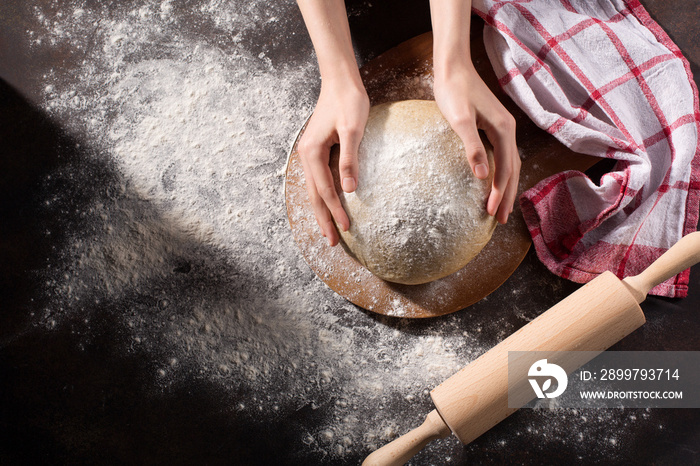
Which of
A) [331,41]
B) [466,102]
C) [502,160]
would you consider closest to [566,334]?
[502,160]

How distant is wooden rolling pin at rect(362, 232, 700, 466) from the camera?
2.33 ft

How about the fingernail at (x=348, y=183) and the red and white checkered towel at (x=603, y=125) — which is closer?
the fingernail at (x=348, y=183)

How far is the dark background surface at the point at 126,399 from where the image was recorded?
0.91 m

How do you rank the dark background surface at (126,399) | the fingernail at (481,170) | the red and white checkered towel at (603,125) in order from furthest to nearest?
the dark background surface at (126,399) < the red and white checkered towel at (603,125) < the fingernail at (481,170)

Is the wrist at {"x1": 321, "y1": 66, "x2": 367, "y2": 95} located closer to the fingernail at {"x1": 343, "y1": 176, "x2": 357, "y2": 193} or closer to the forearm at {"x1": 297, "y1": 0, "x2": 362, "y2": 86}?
the forearm at {"x1": 297, "y1": 0, "x2": 362, "y2": 86}

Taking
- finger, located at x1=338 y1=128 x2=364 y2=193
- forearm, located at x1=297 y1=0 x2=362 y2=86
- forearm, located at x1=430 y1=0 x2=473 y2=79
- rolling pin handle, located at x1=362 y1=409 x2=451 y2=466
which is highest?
forearm, located at x1=297 y1=0 x2=362 y2=86

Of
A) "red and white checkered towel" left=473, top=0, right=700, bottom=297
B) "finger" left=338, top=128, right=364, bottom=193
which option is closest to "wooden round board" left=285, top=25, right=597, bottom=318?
"red and white checkered towel" left=473, top=0, right=700, bottom=297

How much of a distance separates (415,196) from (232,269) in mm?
493

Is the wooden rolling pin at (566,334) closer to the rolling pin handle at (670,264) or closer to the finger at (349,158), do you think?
the rolling pin handle at (670,264)

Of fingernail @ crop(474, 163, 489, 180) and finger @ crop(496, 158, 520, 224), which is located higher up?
fingernail @ crop(474, 163, 489, 180)

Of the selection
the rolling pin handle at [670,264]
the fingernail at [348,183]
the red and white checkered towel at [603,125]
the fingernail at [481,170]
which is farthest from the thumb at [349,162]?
the rolling pin handle at [670,264]

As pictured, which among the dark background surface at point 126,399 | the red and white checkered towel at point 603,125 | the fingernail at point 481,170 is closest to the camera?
the fingernail at point 481,170

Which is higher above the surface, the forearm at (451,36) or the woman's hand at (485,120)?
the forearm at (451,36)

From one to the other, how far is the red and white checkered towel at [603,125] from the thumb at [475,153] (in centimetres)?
21
